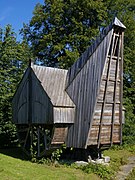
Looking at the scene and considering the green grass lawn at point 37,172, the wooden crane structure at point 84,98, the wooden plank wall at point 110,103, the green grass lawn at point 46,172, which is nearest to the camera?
the green grass lawn at point 37,172

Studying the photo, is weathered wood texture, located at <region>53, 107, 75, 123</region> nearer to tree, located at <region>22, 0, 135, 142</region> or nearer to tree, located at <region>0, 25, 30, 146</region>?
tree, located at <region>0, 25, 30, 146</region>

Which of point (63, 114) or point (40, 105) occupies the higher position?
point (40, 105)

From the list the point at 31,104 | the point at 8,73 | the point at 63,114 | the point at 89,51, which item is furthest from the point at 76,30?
the point at 63,114

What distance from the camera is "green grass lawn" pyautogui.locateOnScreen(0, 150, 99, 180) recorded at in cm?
1121

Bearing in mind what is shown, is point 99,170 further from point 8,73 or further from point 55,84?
point 8,73

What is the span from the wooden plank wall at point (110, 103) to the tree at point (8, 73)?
793cm

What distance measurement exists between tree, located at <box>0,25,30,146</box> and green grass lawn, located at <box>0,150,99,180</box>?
7.33 m

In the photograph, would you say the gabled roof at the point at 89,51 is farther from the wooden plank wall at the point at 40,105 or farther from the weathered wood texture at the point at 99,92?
the wooden plank wall at the point at 40,105

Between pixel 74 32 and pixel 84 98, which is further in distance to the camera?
pixel 74 32

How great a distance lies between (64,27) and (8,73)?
26.1 ft

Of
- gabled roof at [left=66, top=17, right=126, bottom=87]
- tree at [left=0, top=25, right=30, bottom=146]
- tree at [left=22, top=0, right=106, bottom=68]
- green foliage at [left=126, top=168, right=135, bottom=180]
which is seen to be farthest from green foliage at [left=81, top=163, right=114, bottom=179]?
tree at [left=22, top=0, right=106, bottom=68]

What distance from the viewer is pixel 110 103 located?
49.3ft

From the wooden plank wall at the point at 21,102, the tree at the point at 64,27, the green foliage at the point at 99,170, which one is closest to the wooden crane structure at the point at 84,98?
the wooden plank wall at the point at 21,102

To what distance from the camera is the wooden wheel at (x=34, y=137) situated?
49.5 feet
